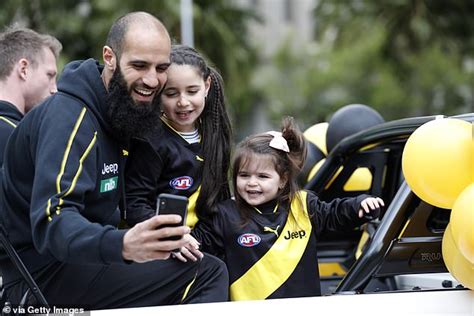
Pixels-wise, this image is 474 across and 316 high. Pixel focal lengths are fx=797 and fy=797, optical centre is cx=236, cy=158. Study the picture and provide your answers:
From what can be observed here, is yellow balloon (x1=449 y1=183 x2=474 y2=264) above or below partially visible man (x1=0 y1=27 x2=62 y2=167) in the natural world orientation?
below

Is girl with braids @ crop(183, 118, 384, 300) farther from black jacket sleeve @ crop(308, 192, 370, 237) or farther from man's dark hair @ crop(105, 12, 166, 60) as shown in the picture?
man's dark hair @ crop(105, 12, 166, 60)

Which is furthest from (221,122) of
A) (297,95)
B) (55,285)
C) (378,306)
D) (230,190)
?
(297,95)

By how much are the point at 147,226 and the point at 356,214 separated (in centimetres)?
145

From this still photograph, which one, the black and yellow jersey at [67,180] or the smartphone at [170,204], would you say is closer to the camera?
the smartphone at [170,204]

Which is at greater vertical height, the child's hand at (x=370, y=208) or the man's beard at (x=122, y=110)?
the man's beard at (x=122, y=110)

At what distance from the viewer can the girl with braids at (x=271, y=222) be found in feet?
11.4

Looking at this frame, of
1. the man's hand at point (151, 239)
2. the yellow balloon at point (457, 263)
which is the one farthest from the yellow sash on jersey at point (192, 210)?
the yellow balloon at point (457, 263)

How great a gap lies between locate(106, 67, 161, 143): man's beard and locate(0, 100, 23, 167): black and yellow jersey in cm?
74

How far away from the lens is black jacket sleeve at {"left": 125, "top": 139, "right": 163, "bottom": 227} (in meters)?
3.35

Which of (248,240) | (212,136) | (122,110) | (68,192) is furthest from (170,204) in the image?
(212,136)

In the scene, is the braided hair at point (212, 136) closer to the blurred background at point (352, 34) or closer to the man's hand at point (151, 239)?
the man's hand at point (151, 239)

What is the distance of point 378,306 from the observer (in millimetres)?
2596

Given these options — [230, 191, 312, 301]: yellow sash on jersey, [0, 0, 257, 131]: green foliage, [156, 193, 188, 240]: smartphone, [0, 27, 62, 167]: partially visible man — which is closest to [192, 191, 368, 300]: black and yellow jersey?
[230, 191, 312, 301]: yellow sash on jersey

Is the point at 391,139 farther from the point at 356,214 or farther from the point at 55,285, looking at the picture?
the point at 55,285
